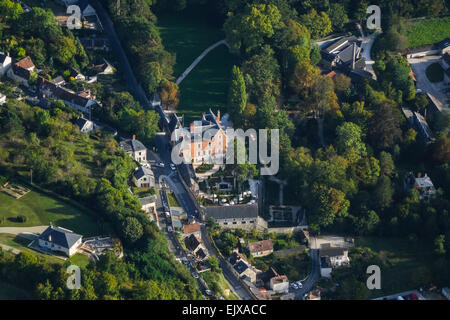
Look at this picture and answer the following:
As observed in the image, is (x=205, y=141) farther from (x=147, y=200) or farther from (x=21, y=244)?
(x=21, y=244)

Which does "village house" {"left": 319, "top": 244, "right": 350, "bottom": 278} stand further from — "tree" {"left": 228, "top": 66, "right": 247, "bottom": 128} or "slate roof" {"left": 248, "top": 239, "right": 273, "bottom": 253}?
"tree" {"left": 228, "top": 66, "right": 247, "bottom": 128}

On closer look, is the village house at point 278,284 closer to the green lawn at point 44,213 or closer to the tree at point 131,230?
the tree at point 131,230

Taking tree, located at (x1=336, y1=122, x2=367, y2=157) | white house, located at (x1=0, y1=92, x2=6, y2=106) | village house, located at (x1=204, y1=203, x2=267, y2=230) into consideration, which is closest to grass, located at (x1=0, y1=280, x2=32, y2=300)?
village house, located at (x1=204, y1=203, x2=267, y2=230)

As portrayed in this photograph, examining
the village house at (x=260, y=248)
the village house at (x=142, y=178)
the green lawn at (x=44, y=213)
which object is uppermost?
the village house at (x=142, y=178)

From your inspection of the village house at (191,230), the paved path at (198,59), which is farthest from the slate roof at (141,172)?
the paved path at (198,59)

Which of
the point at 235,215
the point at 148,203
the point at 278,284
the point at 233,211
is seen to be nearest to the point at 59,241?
the point at 148,203

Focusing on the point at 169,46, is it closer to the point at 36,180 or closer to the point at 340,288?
the point at 36,180
